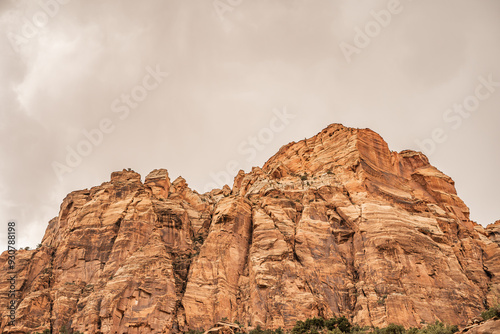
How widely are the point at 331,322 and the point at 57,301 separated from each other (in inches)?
1541

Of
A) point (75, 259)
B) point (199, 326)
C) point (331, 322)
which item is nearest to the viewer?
point (331, 322)

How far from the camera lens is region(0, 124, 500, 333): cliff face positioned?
60875mm

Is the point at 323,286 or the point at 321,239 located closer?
the point at 323,286

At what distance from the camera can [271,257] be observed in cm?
6625

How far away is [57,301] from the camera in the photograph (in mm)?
65625

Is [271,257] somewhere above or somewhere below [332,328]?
above

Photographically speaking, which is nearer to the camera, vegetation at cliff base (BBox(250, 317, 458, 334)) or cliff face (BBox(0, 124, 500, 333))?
vegetation at cliff base (BBox(250, 317, 458, 334))

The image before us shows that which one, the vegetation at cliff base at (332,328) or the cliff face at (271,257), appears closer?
the vegetation at cliff base at (332,328)

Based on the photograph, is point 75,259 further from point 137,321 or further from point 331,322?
point 331,322

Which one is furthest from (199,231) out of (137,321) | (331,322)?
(331,322)

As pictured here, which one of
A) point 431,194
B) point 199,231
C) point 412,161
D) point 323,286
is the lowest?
point 323,286

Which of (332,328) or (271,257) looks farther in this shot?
(271,257)

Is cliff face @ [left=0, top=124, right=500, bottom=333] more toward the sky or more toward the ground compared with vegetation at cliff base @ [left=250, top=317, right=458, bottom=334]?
more toward the sky

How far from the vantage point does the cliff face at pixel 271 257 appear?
200 feet
